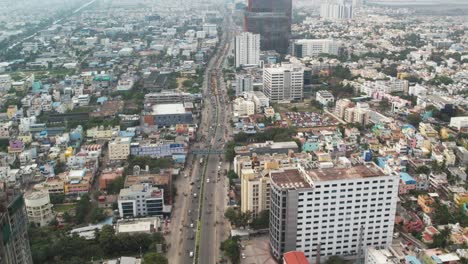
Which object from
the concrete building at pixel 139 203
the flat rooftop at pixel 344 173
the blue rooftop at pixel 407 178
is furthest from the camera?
the blue rooftop at pixel 407 178

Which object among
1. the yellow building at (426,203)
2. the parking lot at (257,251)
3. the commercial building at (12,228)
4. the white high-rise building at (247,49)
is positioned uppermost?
the commercial building at (12,228)

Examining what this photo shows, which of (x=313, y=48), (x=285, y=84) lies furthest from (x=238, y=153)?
(x=313, y=48)

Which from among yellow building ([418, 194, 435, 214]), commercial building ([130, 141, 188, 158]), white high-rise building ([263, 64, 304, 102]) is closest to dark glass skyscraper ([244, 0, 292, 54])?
white high-rise building ([263, 64, 304, 102])

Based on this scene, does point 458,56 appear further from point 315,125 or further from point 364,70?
point 315,125

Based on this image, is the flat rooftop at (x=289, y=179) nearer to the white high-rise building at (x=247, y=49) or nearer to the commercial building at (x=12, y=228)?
the commercial building at (x=12, y=228)

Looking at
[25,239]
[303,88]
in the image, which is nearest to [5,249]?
[25,239]

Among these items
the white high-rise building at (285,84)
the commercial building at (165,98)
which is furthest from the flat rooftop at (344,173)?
the white high-rise building at (285,84)
